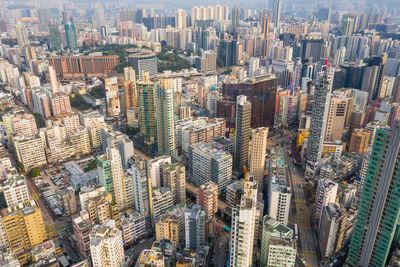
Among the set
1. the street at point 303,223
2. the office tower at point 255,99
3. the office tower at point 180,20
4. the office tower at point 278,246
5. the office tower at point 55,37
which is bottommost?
the street at point 303,223

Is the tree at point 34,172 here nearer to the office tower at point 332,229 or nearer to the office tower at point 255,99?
the office tower at point 255,99

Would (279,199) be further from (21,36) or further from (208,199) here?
(21,36)

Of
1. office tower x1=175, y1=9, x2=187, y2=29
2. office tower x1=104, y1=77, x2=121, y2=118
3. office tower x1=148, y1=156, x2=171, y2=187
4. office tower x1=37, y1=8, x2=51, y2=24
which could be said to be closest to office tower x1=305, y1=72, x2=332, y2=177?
office tower x1=148, y1=156, x2=171, y2=187

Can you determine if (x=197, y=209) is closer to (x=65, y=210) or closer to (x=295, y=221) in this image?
(x=295, y=221)

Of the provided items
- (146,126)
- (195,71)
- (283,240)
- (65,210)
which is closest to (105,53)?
(195,71)

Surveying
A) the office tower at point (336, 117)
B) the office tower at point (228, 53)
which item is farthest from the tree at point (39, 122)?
the office tower at point (228, 53)

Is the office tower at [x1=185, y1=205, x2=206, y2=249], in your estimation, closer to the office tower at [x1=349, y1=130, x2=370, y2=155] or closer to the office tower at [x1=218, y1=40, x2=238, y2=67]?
the office tower at [x1=349, y1=130, x2=370, y2=155]
